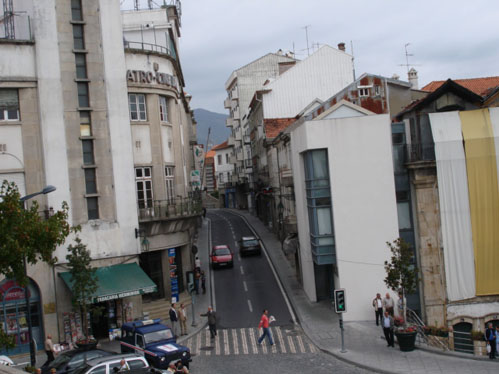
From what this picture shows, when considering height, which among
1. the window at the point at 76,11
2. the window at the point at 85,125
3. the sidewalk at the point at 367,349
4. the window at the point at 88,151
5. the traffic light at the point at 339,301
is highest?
the window at the point at 76,11

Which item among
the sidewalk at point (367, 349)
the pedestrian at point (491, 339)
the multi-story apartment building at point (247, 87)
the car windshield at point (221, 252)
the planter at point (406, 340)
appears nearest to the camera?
the sidewalk at point (367, 349)

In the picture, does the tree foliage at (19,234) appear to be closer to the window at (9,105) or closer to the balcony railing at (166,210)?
the window at (9,105)

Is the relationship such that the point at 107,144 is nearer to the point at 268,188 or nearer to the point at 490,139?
the point at 490,139

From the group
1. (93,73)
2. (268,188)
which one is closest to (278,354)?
(93,73)

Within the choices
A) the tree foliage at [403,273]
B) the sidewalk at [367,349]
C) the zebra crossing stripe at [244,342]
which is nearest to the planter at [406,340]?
the sidewalk at [367,349]

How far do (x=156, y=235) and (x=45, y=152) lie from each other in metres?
7.93

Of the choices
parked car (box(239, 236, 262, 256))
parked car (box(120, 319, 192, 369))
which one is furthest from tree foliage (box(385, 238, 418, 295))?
parked car (box(239, 236, 262, 256))

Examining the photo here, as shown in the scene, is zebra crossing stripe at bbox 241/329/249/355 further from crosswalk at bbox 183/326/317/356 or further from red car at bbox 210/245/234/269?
red car at bbox 210/245/234/269

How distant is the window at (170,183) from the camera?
34.5 meters

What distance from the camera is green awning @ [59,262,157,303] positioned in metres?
27.9

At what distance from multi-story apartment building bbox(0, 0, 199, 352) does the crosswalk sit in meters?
4.23

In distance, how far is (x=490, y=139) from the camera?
28656 mm

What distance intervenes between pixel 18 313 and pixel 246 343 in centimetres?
1133

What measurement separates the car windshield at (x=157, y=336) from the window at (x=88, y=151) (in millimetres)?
11434
